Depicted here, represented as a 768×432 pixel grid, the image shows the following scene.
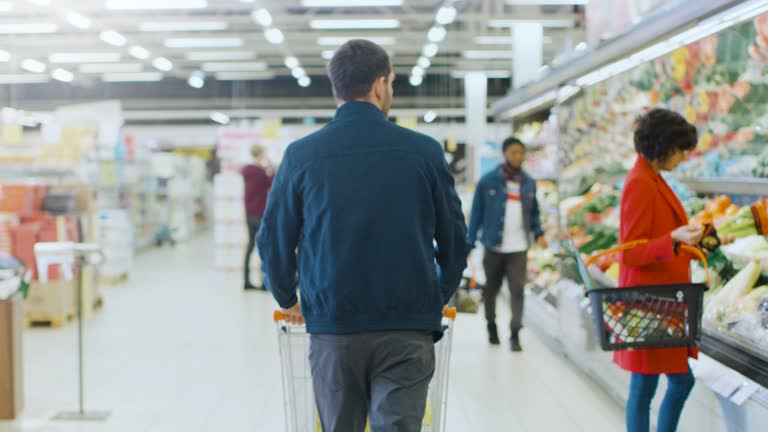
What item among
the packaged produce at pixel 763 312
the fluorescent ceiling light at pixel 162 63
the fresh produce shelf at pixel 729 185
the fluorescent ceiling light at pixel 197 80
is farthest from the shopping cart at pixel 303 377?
the fluorescent ceiling light at pixel 197 80

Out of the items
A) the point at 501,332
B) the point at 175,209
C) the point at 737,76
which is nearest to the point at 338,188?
the point at 737,76

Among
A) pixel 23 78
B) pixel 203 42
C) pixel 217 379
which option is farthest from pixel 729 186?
pixel 23 78

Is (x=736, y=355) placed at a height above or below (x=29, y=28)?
below

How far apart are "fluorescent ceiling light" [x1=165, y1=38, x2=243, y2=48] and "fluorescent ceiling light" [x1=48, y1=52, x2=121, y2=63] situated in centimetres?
203

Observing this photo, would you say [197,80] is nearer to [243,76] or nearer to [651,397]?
[243,76]

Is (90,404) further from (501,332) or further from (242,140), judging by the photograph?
(242,140)

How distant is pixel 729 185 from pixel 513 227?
1962 mm

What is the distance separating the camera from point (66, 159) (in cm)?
1007

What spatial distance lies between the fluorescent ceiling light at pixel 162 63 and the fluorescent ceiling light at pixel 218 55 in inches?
26.9

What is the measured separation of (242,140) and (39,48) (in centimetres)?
760

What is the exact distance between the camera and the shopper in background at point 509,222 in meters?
6.20

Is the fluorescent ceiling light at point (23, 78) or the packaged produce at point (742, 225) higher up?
the fluorescent ceiling light at point (23, 78)

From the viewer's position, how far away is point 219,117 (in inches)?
1192

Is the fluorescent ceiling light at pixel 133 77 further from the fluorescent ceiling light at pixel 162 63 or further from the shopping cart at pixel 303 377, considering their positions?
the shopping cart at pixel 303 377
